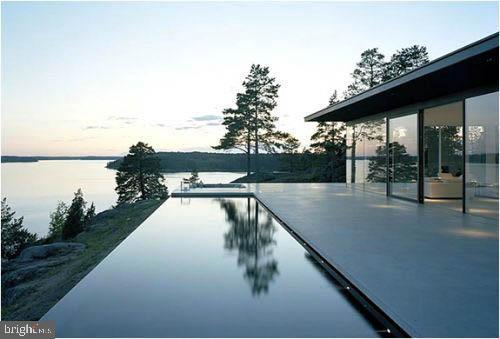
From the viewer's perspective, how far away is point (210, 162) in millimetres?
29375

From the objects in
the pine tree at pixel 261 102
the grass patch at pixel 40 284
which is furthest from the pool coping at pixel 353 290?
the pine tree at pixel 261 102

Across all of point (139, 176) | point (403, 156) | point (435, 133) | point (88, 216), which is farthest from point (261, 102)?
point (435, 133)

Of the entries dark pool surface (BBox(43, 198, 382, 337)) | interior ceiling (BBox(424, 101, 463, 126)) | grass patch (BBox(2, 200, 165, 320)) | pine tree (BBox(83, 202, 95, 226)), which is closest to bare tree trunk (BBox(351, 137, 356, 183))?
interior ceiling (BBox(424, 101, 463, 126))

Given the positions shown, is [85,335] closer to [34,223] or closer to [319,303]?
[319,303]

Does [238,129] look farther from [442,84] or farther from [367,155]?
[442,84]

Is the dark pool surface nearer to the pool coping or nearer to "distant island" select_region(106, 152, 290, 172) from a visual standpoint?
the pool coping

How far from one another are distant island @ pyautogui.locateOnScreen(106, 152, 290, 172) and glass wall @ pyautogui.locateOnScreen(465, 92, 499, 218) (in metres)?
18.0

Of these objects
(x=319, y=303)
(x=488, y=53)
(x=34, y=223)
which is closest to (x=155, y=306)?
(x=319, y=303)

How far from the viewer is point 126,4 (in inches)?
460

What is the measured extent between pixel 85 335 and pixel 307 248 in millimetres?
3546

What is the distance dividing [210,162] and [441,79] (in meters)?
22.7

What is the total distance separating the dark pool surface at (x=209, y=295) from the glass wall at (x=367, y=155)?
7846 mm

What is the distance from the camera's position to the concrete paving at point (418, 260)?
321 centimetres

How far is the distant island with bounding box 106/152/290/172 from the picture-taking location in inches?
1054
